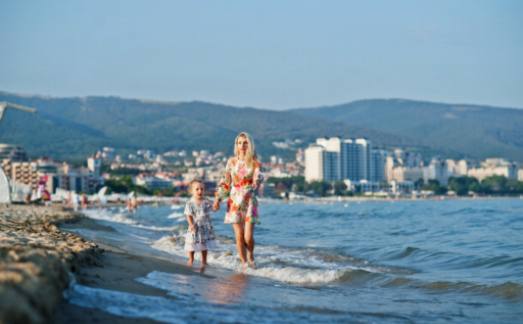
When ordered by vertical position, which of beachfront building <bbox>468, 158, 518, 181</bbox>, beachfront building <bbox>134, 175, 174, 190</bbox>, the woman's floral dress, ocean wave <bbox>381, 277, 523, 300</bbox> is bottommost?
ocean wave <bbox>381, 277, 523, 300</bbox>

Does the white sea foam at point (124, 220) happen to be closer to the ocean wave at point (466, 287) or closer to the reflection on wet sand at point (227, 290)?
the ocean wave at point (466, 287)

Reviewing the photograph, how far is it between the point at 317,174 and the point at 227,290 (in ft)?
526

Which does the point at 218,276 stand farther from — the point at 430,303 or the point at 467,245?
the point at 467,245

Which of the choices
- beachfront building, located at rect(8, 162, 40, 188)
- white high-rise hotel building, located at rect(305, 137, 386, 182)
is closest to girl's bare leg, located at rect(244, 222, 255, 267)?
beachfront building, located at rect(8, 162, 40, 188)

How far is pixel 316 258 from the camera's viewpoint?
417 inches

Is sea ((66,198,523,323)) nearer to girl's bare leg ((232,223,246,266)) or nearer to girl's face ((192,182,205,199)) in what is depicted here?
girl's bare leg ((232,223,246,266))

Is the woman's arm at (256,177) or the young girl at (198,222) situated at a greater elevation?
the woman's arm at (256,177)

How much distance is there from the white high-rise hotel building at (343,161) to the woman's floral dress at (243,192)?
157 meters

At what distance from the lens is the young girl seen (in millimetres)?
7539

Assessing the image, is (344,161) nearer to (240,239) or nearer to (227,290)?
(240,239)

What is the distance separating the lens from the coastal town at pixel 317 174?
402ft

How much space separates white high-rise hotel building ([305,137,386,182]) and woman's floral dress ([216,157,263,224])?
514 feet

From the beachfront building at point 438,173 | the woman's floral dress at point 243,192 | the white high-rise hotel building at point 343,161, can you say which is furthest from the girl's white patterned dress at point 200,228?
the beachfront building at point 438,173

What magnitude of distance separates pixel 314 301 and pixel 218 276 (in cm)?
139
